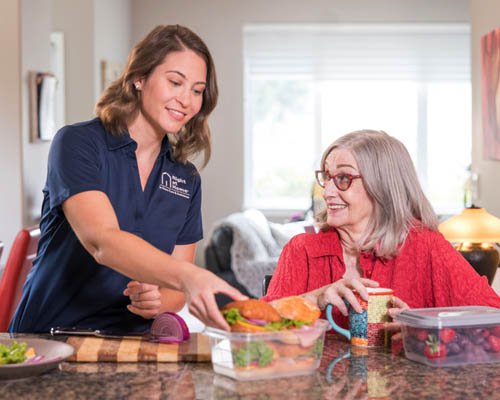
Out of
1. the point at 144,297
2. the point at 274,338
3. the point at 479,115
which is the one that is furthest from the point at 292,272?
the point at 479,115

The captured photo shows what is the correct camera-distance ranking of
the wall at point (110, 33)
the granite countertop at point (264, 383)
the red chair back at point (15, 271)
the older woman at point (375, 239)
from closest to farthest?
the granite countertop at point (264, 383)
the older woman at point (375, 239)
the red chair back at point (15, 271)
the wall at point (110, 33)

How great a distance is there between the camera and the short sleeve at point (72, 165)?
1415mm

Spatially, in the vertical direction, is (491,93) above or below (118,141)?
above

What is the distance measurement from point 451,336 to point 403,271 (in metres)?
Answer: 0.52

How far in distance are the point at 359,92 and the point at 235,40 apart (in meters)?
1.41

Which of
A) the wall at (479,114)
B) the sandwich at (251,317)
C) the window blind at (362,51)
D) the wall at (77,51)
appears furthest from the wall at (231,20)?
the sandwich at (251,317)

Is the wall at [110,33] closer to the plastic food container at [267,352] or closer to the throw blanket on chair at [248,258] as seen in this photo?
the throw blanket on chair at [248,258]

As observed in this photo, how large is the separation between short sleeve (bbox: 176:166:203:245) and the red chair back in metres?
0.51

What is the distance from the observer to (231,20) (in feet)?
23.8

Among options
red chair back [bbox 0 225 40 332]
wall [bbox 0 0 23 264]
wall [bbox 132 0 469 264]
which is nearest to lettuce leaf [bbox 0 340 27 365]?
red chair back [bbox 0 225 40 332]

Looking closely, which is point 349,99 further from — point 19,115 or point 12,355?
point 12,355

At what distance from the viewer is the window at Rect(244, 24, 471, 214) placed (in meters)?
7.30

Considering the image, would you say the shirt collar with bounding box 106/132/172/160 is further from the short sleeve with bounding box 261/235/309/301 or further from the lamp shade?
the lamp shade

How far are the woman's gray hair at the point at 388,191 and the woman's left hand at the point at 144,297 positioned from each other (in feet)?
1.89
